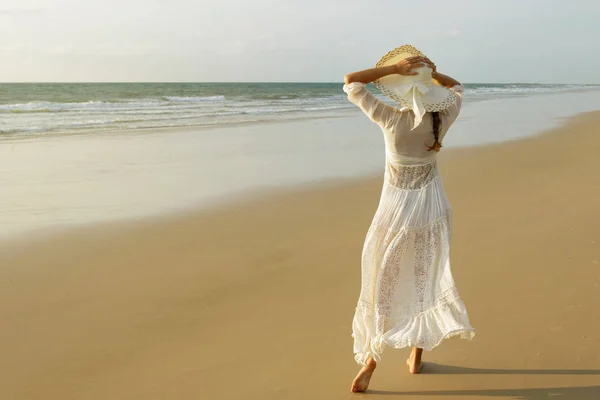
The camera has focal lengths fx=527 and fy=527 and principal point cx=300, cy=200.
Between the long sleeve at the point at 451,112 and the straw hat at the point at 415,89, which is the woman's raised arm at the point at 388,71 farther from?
the long sleeve at the point at 451,112

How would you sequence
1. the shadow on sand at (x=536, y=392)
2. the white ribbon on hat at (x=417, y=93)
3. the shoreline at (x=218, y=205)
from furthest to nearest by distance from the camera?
1. the shoreline at (x=218, y=205)
2. the shadow on sand at (x=536, y=392)
3. the white ribbon on hat at (x=417, y=93)

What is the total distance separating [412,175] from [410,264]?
0.49 m

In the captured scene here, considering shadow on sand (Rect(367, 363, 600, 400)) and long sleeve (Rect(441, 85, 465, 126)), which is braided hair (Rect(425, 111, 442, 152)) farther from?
shadow on sand (Rect(367, 363, 600, 400))

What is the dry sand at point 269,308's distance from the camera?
3.01m

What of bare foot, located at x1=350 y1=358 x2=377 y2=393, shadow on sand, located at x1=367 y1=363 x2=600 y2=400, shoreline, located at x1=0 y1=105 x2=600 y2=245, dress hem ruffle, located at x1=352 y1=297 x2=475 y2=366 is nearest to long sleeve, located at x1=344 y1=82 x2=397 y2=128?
dress hem ruffle, located at x1=352 y1=297 x2=475 y2=366

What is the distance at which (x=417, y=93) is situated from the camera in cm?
266

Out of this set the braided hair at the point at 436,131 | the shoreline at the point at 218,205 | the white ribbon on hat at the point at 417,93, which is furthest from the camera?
the shoreline at the point at 218,205

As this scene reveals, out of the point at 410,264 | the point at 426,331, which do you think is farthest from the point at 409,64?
the point at 426,331

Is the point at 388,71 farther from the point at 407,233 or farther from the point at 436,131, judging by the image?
the point at 407,233

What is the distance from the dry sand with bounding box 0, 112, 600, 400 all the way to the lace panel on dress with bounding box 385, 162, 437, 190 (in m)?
1.14

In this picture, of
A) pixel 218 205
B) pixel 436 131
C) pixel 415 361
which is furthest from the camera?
pixel 218 205

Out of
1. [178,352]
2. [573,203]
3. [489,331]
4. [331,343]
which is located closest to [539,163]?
[573,203]

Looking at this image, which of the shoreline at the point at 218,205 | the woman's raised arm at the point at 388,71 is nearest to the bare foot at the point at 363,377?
the woman's raised arm at the point at 388,71

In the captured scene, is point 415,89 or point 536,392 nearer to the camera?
point 415,89
